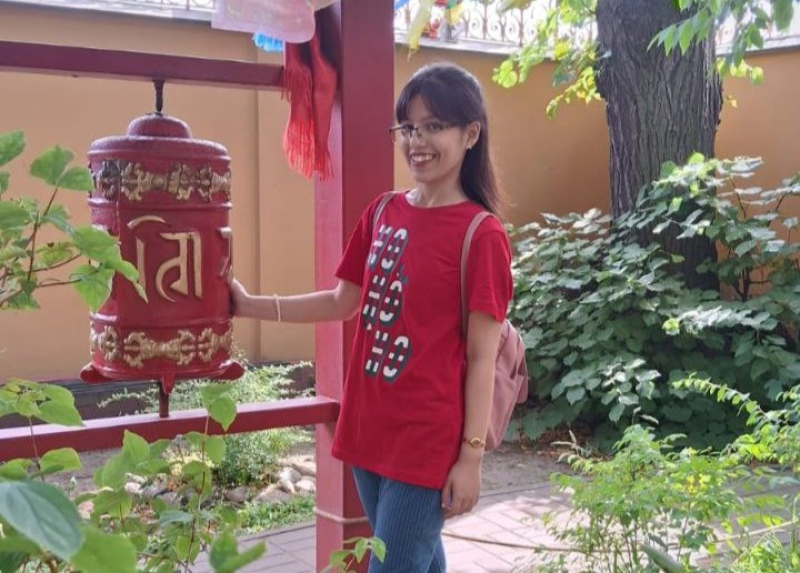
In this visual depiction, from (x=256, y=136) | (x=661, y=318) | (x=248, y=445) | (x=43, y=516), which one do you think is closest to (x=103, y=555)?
(x=43, y=516)

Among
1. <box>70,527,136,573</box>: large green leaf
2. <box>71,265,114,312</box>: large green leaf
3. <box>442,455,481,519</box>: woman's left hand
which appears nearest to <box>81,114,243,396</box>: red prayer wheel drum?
<box>442,455,481,519</box>: woman's left hand

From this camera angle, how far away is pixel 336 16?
2.29 m

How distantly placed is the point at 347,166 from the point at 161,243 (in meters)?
0.62

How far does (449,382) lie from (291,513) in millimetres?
2739

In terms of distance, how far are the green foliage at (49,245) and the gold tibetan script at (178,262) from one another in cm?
70

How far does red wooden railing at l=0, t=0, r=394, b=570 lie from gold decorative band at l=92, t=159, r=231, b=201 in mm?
296

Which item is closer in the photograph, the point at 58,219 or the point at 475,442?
the point at 58,219

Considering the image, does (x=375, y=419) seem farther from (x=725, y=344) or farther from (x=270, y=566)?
(x=725, y=344)

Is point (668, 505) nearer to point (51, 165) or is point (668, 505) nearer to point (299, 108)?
point (299, 108)

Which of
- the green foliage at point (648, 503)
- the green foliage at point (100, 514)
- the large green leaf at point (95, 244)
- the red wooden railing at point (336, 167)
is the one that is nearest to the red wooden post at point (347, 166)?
the red wooden railing at point (336, 167)

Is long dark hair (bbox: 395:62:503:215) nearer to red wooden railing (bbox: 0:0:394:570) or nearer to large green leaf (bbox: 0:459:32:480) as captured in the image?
red wooden railing (bbox: 0:0:394:570)

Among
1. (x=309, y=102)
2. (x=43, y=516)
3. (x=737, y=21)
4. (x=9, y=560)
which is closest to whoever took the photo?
(x=43, y=516)

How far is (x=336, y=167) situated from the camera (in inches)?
92.4

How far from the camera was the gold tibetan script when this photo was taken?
1847 mm
